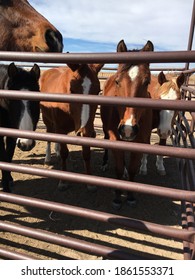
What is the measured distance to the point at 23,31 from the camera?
2.93 meters

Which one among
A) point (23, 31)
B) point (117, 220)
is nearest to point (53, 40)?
point (23, 31)

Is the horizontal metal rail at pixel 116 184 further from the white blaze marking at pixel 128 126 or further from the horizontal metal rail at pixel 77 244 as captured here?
the white blaze marking at pixel 128 126

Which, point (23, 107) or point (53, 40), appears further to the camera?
point (23, 107)

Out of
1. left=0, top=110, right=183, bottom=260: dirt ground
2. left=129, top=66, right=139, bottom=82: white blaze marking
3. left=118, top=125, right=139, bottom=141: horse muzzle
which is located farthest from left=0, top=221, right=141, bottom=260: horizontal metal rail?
A: left=129, top=66, right=139, bottom=82: white blaze marking

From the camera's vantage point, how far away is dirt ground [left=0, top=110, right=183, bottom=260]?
2.67m

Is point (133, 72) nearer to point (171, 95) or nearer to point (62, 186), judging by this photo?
point (171, 95)

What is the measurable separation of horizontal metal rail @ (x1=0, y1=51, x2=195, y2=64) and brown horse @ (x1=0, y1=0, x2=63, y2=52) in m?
1.29

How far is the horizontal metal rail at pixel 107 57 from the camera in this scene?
1324 mm

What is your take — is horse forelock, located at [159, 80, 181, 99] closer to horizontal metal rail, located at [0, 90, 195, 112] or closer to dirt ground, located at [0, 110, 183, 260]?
dirt ground, located at [0, 110, 183, 260]

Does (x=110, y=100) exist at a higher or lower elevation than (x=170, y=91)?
lower

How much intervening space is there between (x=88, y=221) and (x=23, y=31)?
7.83 feet

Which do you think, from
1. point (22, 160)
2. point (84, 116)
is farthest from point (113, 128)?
point (22, 160)

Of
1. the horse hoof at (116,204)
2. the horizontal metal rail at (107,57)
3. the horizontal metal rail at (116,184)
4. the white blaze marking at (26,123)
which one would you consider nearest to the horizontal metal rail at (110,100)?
the horizontal metal rail at (107,57)

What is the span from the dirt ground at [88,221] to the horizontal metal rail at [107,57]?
6.28 feet
